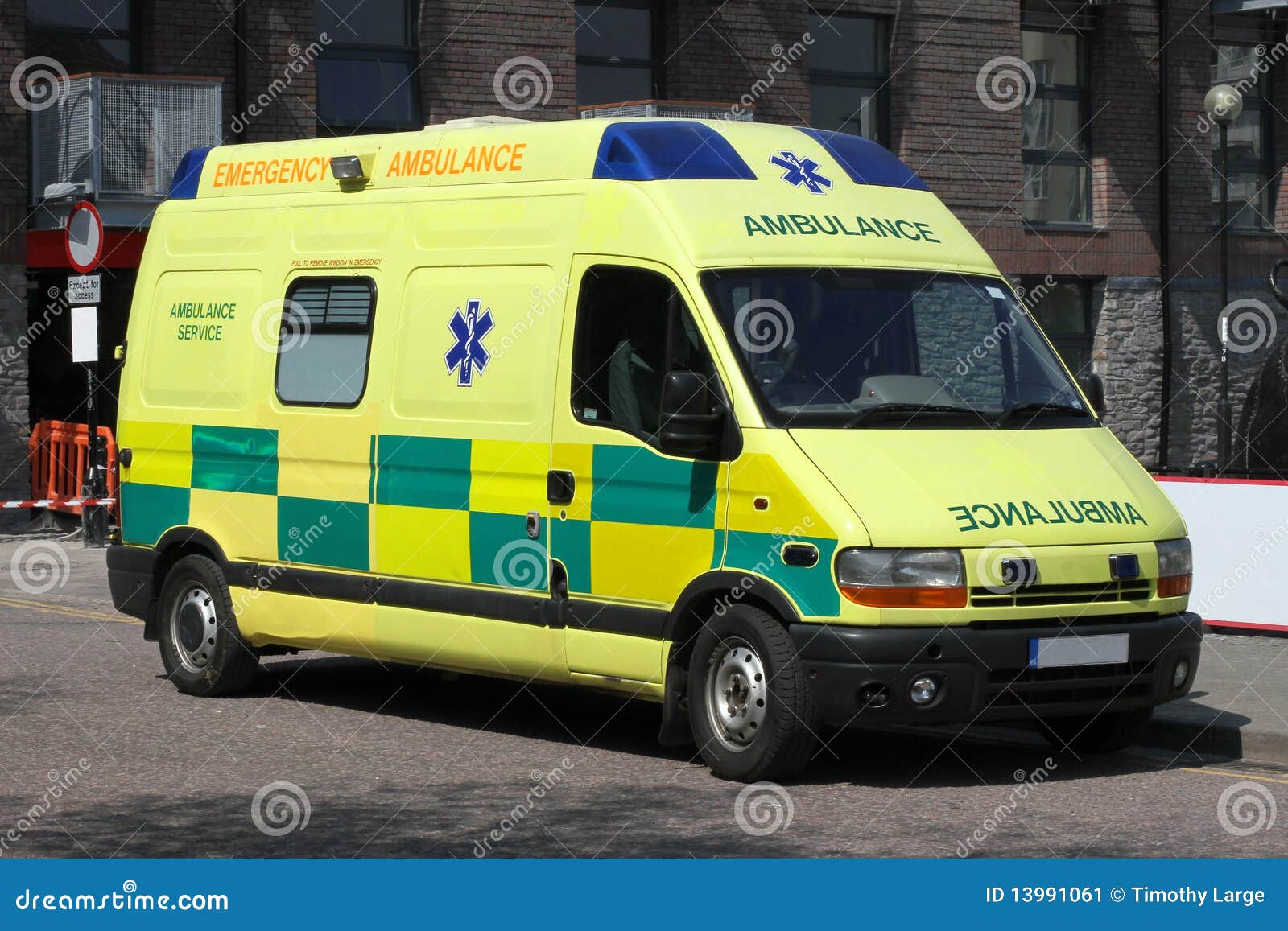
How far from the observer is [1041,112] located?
28.7 m

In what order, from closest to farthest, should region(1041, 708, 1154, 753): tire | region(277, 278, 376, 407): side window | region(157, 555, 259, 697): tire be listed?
region(1041, 708, 1154, 753): tire, region(277, 278, 376, 407): side window, region(157, 555, 259, 697): tire

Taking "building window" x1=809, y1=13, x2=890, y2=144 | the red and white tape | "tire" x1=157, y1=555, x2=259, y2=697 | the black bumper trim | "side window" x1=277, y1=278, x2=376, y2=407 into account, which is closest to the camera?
"side window" x1=277, y1=278, x2=376, y2=407

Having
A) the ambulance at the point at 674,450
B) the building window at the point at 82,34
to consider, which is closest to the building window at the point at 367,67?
the building window at the point at 82,34

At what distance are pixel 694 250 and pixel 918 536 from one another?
1.60 meters

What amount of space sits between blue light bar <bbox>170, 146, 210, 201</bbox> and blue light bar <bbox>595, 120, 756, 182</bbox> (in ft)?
10.6

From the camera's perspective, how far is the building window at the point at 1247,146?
30.0 meters

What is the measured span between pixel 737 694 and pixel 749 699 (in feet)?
0.37

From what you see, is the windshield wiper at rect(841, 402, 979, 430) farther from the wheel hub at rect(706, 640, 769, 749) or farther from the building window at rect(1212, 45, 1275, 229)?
the building window at rect(1212, 45, 1275, 229)

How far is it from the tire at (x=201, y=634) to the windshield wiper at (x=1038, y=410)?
437 cm

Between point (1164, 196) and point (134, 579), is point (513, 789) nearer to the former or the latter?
point (134, 579)

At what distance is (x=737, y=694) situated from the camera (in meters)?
8.82

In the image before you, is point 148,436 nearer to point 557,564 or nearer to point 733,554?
point 557,564

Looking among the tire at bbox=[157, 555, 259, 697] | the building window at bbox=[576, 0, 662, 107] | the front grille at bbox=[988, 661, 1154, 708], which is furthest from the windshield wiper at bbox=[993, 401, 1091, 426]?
the building window at bbox=[576, 0, 662, 107]

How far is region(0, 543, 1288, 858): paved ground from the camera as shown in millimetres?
7527
